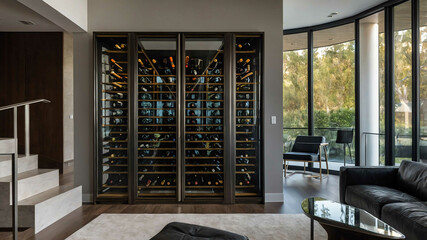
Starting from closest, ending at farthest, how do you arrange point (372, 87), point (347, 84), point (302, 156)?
point (372, 87)
point (302, 156)
point (347, 84)

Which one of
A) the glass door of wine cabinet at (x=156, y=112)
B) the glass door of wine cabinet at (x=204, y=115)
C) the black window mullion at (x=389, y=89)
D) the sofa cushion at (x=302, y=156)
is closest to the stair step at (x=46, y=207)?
the glass door of wine cabinet at (x=156, y=112)

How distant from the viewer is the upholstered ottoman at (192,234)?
6.59 ft

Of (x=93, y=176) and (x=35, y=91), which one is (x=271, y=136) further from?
(x=35, y=91)

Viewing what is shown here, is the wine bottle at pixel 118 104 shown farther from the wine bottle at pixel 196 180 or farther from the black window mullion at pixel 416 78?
the black window mullion at pixel 416 78

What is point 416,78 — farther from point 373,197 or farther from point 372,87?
point 373,197

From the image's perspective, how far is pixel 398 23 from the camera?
4.84m

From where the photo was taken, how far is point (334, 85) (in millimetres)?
6402

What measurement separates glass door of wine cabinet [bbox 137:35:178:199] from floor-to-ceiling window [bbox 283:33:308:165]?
3.49 m

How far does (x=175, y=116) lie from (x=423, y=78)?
3624 millimetres

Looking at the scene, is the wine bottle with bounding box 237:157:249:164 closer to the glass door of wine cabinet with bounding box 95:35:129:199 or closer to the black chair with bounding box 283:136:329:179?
the glass door of wine cabinet with bounding box 95:35:129:199

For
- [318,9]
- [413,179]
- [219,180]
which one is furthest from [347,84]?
[219,180]

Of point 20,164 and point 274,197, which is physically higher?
point 20,164

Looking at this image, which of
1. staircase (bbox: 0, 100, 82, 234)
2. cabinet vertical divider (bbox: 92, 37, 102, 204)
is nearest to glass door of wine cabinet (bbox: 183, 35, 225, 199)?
cabinet vertical divider (bbox: 92, 37, 102, 204)

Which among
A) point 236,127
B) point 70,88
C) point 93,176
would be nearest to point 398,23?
point 236,127
